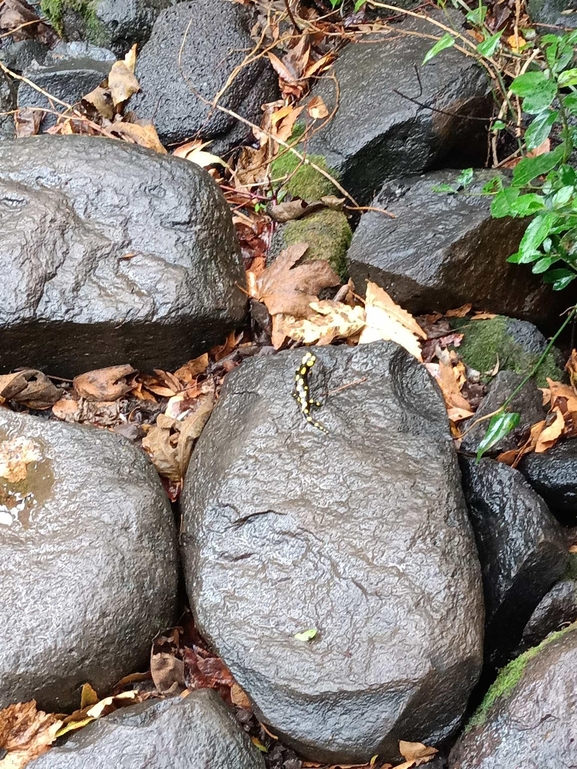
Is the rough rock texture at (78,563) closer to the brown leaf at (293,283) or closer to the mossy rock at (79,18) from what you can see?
the brown leaf at (293,283)

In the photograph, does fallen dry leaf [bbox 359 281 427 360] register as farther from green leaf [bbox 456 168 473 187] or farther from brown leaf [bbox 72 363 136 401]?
brown leaf [bbox 72 363 136 401]

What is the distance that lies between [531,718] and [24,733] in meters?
1.89

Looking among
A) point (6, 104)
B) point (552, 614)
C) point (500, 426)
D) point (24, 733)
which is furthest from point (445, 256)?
point (6, 104)

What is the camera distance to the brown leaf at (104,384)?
3463 mm

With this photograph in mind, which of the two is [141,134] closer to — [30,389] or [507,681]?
[30,389]

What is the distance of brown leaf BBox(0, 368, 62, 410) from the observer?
11.0 feet

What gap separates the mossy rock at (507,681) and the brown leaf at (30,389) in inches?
97.4

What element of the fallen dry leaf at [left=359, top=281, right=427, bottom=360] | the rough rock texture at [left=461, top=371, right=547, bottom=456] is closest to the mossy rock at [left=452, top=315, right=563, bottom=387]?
the rough rock texture at [left=461, top=371, right=547, bottom=456]

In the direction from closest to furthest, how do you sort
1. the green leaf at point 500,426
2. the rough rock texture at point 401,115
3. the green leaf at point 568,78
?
the green leaf at point 568,78, the green leaf at point 500,426, the rough rock texture at point 401,115

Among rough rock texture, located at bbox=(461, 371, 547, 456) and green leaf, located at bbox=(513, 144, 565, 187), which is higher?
green leaf, located at bbox=(513, 144, 565, 187)

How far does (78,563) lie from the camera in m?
2.70

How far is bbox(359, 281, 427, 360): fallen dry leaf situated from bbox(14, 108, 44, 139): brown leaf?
283cm

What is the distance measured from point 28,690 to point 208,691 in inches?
27.4

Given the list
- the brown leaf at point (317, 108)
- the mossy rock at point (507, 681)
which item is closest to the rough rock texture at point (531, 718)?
the mossy rock at point (507, 681)
